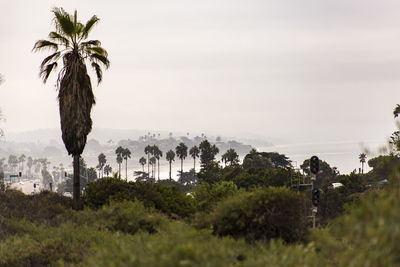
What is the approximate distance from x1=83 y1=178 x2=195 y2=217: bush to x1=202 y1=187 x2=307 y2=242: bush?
33.3 feet

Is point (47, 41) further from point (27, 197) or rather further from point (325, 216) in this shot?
point (325, 216)

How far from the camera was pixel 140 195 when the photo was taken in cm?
2647

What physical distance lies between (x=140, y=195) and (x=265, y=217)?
41.9 ft

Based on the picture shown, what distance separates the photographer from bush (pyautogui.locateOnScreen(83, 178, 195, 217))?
85.8 ft

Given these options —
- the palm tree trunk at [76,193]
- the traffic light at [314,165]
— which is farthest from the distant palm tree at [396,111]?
the palm tree trunk at [76,193]

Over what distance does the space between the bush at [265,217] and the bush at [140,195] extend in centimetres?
1014

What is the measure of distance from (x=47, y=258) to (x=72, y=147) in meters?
11.4

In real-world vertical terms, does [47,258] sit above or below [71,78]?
below

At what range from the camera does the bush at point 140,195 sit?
26.1 metres

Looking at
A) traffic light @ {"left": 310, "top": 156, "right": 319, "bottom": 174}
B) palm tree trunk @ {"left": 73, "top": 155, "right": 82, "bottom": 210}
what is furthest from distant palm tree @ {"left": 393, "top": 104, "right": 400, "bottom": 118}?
palm tree trunk @ {"left": 73, "top": 155, "right": 82, "bottom": 210}

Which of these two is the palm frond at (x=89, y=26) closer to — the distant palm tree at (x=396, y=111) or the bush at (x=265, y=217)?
the bush at (x=265, y=217)

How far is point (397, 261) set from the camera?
23.9 feet

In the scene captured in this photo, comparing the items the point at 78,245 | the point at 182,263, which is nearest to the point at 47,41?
the point at 78,245

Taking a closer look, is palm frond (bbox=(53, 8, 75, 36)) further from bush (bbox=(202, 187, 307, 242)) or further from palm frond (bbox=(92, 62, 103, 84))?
bush (bbox=(202, 187, 307, 242))
